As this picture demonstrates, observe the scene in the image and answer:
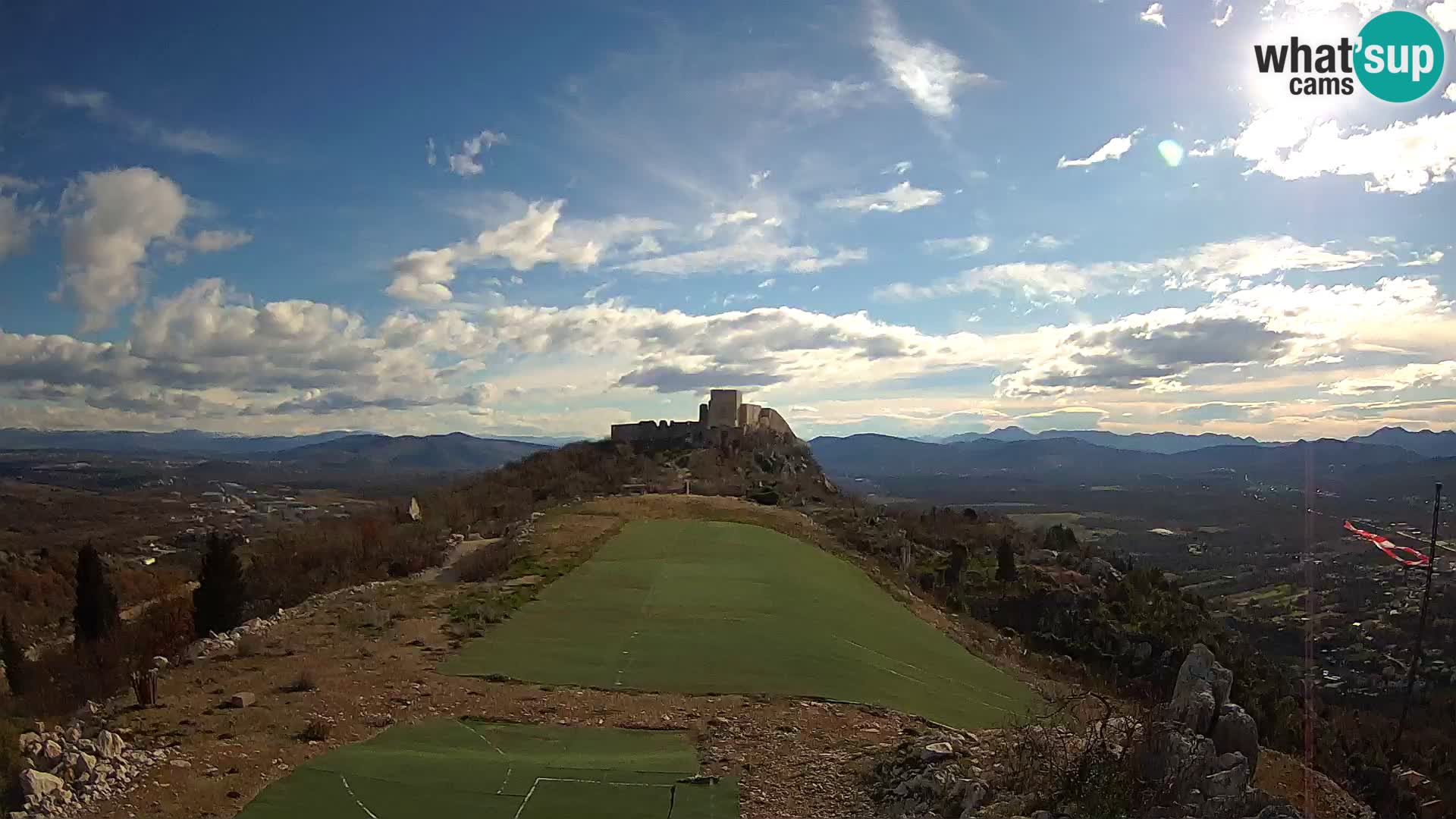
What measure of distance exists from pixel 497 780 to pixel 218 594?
13201mm

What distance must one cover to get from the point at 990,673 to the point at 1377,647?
24.2 metres

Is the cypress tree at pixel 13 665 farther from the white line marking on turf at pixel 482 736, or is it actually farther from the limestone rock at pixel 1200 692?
the limestone rock at pixel 1200 692

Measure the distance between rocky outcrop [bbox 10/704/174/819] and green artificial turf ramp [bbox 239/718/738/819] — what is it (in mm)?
1475

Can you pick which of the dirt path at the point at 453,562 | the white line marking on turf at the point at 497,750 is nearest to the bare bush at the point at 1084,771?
the white line marking on turf at the point at 497,750

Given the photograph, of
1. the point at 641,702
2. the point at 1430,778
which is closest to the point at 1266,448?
the point at 1430,778

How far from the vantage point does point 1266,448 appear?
361ft

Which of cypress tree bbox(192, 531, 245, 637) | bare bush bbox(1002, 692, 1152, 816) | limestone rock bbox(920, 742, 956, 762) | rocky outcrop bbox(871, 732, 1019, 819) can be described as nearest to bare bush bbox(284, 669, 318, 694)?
cypress tree bbox(192, 531, 245, 637)

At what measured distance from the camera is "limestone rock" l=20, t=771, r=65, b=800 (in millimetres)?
7426

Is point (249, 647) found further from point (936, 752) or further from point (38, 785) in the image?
point (936, 752)

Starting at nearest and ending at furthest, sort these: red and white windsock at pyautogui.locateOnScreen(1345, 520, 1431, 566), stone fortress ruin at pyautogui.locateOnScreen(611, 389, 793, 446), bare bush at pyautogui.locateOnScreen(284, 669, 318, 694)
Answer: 1. bare bush at pyautogui.locateOnScreen(284, 669, 318, 694)
2. red and white windsock at pyautogui.locateOnScreen(1345, 520, 1431, 566)
3. stone fortress ruin at pyautogui.locateOnScreen(611, 389, 793, 446)

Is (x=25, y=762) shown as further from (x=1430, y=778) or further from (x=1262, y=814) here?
(x=1430, y=778)

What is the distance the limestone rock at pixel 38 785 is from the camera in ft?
24.4

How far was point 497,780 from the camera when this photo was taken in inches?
336

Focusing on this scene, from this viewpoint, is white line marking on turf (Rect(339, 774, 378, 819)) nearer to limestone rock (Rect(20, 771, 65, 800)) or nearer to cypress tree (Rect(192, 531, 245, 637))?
limestone rock (Rect(20, 771, 65, 800))
